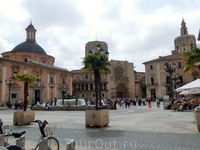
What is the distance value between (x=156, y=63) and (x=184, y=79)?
28.9 ft

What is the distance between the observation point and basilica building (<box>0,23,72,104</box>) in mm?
31594

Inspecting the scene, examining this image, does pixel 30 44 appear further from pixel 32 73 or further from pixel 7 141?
pixel 7 141

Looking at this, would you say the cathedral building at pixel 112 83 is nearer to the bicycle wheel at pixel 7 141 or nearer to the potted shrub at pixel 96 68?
the potted shrub at pixel 96 68

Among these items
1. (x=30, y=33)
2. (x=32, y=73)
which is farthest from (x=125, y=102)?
(x=30, y=33)

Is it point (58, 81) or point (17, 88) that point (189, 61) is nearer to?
point (17, 88)

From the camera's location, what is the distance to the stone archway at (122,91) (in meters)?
58.5

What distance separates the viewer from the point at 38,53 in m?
42.3

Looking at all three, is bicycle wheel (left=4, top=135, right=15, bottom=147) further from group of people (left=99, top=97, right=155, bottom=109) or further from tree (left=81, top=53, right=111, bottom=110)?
group of people (left=99, top=97, right=155, bottom=109)

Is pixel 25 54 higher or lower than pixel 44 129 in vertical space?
higher

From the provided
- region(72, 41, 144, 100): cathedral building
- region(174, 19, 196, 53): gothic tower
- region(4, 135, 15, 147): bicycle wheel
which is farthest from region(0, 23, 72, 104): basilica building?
region(174, 19, 196, 53): gothic tower

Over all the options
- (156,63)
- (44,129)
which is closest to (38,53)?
(156,63)

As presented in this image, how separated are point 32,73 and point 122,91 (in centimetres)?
3179

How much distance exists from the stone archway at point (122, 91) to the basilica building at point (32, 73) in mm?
18673

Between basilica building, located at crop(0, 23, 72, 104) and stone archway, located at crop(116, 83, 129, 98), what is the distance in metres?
18.7
